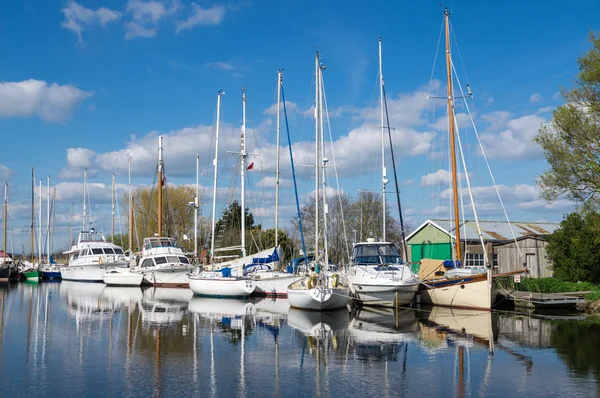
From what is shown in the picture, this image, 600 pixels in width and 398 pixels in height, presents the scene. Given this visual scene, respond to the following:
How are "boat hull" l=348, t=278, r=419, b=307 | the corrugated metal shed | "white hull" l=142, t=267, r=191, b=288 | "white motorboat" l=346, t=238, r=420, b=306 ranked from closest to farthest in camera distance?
"boat hull" l=348, t=278, r=419, b=307, "white motorboat" l=346, t=238, r=420, b=306, the corrugated metal shed, "white hull" l=142, t=267, r=191, b=288

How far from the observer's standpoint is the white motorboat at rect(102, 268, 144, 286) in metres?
49.1

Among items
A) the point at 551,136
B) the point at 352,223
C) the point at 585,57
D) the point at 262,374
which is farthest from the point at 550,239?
the point at 352,223

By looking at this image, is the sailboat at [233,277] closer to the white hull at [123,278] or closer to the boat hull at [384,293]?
the boat hull at [384,293]

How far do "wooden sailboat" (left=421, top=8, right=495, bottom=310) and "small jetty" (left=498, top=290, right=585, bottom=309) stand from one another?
2.48 meters

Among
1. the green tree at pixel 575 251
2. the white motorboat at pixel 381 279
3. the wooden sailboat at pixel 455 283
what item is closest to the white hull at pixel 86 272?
the white motorboat at pixel 381 279

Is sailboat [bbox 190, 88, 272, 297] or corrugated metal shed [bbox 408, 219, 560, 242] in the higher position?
corrugated metal shed [bbox 408, 219, 560, 242]

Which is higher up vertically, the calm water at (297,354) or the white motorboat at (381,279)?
the white motorboat at (381,279)

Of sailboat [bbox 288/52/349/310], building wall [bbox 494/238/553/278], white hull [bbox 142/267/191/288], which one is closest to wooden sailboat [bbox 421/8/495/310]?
sailboat [bbox 288/52/349/310]

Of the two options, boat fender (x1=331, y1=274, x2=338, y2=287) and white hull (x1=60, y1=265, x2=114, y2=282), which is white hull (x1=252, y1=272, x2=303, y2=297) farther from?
white hull (x1=60, y1=265, x2=114, y2=282)

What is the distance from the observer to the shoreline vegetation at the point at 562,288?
27.9m

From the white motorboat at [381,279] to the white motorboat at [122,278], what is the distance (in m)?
24.2

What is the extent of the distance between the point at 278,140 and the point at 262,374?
27.5m

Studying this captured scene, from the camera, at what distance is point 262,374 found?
1458 cm

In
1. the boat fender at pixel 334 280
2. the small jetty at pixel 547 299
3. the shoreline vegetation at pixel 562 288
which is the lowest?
the small jetty at pixel 547 299
